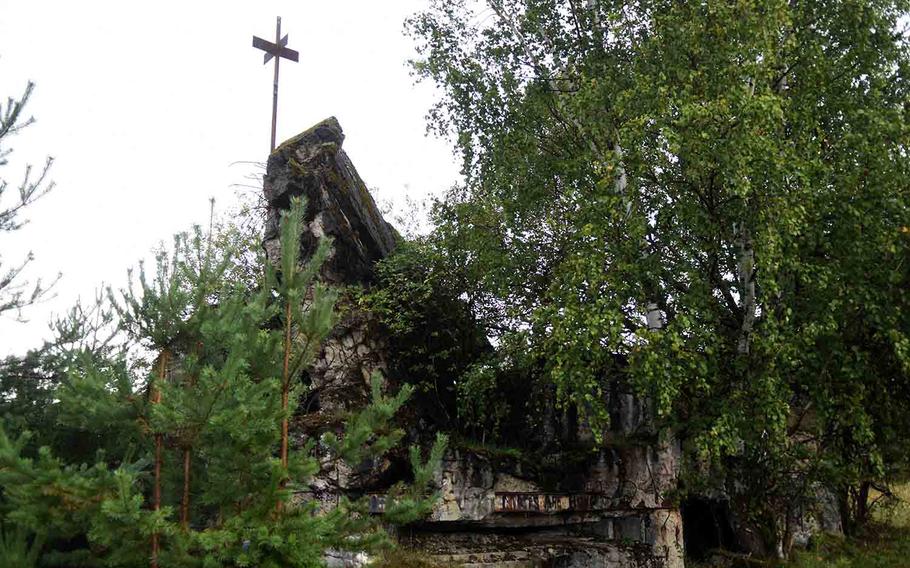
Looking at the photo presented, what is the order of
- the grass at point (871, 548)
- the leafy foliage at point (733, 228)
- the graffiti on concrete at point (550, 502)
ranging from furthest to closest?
the grass at point (871, 548), the graffiti on concrete at point (550, 502), the leafy foliage at point (733, 228)

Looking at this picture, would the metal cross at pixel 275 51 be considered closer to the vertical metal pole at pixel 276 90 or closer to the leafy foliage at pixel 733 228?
the vertical metal pole at pixel 276 90

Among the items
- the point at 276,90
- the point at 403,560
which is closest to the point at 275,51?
the point at 276,90

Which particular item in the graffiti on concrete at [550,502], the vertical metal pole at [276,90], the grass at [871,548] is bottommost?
the grass at [871,548]

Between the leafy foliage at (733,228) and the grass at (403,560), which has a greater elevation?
the leafy foliage at (733,228)

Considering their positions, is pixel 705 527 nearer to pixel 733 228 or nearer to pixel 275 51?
pixel 733 228

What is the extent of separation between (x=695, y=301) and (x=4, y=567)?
9.81m

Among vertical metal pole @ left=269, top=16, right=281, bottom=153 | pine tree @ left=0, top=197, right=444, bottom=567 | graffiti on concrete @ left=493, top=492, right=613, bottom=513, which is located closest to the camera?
pine tree @ left=0, top=197, right=444, bottom=567

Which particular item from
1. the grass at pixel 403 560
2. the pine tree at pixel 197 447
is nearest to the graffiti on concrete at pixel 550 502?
the grass at pixel 403 560

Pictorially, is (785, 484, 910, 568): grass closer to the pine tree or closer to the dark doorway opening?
the dark doorway opening

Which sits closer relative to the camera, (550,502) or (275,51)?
(550,502)

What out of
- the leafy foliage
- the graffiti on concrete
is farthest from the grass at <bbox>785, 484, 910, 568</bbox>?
the graffiti on concrete

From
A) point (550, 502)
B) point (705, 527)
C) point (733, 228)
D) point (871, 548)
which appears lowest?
point (871, 548)

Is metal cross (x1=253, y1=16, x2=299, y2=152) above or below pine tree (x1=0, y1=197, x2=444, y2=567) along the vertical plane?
above

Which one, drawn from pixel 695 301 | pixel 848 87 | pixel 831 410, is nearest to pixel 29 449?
pixel 695 301
